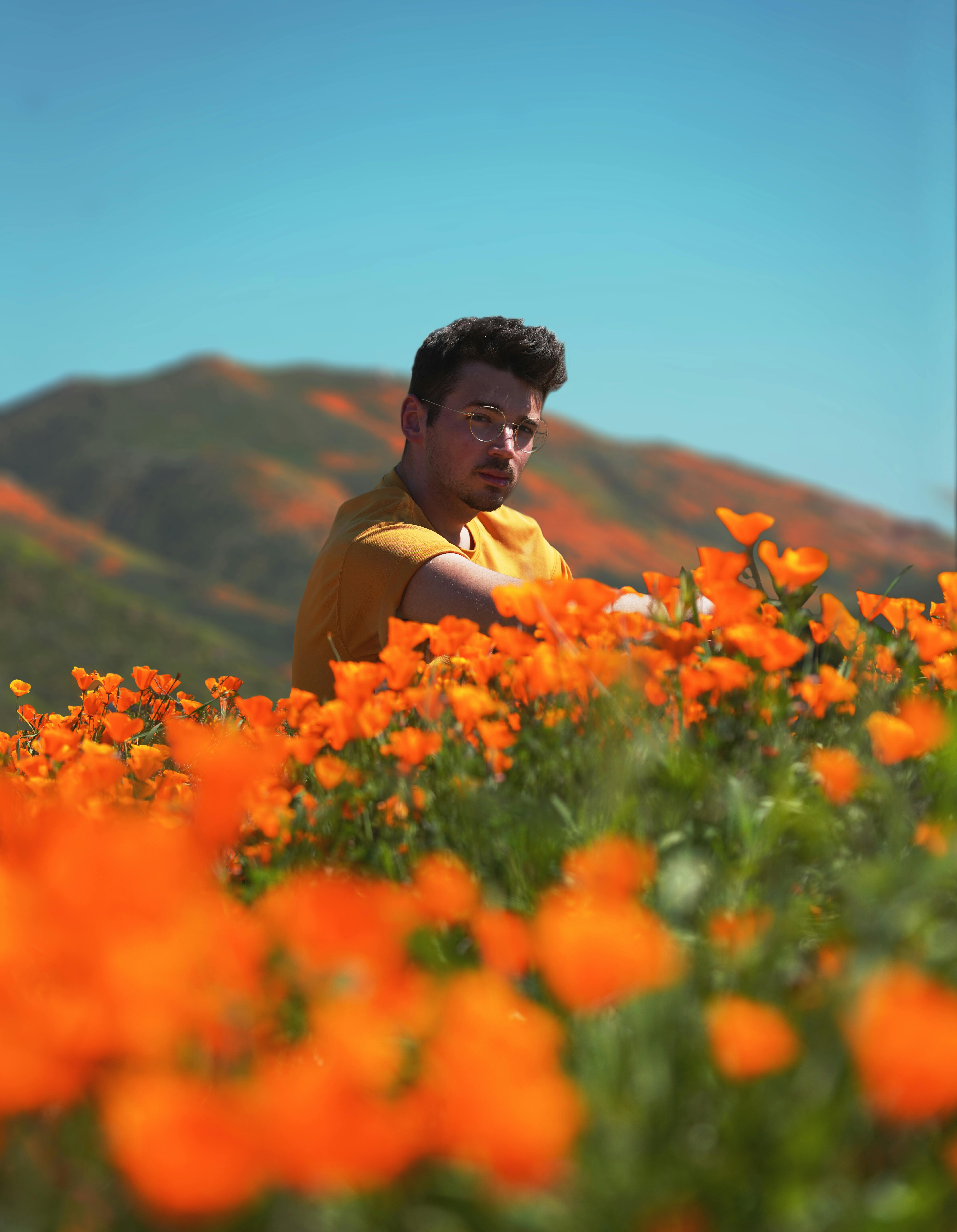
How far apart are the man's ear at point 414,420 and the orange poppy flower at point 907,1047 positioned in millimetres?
3091

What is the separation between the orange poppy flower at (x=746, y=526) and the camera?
1712mm

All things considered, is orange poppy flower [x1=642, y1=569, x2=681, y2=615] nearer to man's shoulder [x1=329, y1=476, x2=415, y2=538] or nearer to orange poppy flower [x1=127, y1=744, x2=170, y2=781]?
orange poppy flower [x1=127, y1=744, x2=170, y2=781]

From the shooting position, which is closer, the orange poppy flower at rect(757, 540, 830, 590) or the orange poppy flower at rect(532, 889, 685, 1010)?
the orange poppy flower at rect(532, 889, 685, 1010)

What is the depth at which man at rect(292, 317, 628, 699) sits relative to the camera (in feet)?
9.46

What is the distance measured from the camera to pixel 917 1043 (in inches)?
27.4

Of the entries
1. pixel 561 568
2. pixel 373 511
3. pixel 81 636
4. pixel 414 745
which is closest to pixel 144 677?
pixel 373 511

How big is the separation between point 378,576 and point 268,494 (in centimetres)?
5804

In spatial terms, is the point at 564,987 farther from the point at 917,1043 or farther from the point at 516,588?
the point at 516,588

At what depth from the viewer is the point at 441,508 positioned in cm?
368

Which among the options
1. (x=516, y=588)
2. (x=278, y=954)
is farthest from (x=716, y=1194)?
(x=516, y=588)

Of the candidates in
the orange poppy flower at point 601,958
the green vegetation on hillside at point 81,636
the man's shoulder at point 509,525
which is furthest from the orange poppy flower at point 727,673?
the green vegetation on hillside at point 81,636

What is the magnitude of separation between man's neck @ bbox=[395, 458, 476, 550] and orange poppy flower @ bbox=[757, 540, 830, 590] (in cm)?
201

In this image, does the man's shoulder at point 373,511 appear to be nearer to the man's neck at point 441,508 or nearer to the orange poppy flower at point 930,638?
the man's neck at point 441,508

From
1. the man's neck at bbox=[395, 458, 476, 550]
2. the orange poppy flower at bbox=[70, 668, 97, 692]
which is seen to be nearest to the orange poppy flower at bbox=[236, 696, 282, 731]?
the orange poppy flower at bbox=[70, 668, 97, 692]
